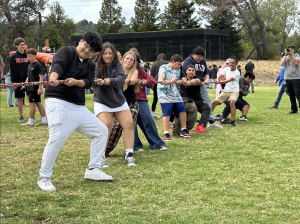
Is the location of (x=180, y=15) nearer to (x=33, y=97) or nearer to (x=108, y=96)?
(x=33, y=97)

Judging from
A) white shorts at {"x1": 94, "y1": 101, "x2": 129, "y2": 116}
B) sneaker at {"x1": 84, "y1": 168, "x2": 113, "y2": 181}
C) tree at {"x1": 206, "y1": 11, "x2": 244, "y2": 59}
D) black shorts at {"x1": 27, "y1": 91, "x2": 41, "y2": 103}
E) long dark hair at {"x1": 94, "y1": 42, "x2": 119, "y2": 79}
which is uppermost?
tree at {"x1": 206, "y1": 11, "x2": 244, "y2": 59}

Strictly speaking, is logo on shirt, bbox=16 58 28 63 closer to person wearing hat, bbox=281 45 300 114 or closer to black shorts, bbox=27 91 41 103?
black shorts, bbox=27 91 41 103

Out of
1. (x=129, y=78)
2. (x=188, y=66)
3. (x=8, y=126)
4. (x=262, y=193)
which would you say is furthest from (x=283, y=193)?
(x=8, y=126)

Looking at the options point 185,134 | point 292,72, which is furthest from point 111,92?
point 292,72

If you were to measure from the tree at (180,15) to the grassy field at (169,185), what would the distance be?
59416 mm

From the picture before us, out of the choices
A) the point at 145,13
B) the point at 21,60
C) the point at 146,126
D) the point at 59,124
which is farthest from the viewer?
the point at 145,13

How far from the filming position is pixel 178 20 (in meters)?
68.1

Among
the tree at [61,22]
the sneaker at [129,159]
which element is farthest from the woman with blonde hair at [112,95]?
the tree at [61,22]

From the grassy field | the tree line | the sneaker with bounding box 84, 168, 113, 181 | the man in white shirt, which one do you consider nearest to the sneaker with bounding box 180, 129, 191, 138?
the grassy field

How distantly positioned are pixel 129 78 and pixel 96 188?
7.55ft

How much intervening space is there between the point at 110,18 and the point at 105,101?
244ft

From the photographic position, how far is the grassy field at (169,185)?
177 inches

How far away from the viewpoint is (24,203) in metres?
4.92

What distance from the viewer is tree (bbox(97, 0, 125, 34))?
7788 centimetres
